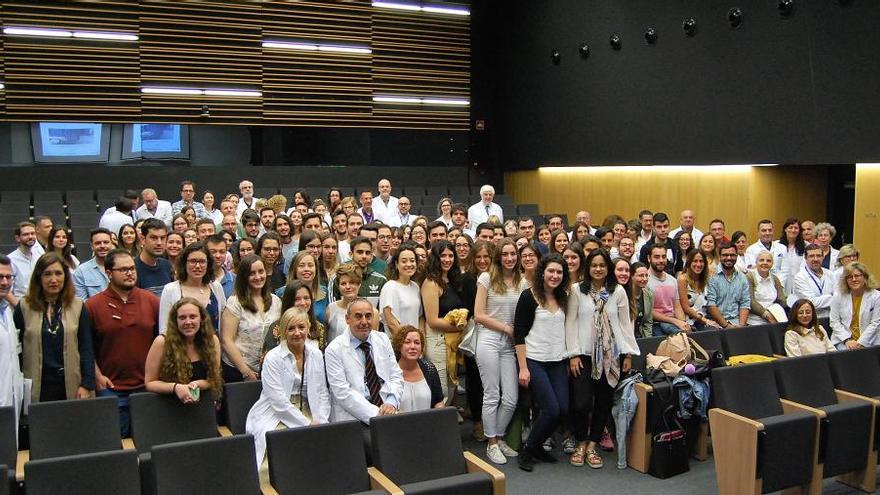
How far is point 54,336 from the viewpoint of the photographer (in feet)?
13.7

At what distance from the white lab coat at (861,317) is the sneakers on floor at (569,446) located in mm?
2304

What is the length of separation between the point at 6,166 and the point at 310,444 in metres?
9.34

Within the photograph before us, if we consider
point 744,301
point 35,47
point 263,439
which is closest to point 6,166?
point 35,47

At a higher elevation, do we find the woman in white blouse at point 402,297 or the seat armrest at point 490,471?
the woman in white blouse at point 402,297

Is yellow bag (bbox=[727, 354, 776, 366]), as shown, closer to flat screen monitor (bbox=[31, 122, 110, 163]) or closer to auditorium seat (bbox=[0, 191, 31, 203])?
auditorium seat (bbox=[0, 191, 31, 203])

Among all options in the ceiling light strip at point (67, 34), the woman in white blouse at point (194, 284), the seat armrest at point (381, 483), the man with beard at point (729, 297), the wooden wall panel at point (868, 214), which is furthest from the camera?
the ceiling light strip at point (67, 34)

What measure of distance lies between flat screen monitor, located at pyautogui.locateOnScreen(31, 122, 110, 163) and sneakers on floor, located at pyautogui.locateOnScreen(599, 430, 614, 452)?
8.97 metres

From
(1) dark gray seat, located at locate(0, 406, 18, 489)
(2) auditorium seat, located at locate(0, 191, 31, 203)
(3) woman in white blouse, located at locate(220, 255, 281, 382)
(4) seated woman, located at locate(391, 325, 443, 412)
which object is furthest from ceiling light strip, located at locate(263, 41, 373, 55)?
(1) dark gray seat, located at locate(0, 406, 18, 489)

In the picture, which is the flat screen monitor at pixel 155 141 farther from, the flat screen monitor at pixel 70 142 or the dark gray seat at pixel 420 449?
the dark gray seat at pixel 420 449

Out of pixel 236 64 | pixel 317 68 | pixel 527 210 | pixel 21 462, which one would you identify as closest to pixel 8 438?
pixel 21 462

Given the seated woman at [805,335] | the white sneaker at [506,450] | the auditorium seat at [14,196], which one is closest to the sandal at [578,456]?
the white sneaker at [506,450]

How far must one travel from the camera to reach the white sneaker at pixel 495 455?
5.13 m

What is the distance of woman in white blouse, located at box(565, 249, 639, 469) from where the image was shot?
504 centimetres

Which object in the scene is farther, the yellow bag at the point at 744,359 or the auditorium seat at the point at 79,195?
the auditorium seat at the point at 79,195
